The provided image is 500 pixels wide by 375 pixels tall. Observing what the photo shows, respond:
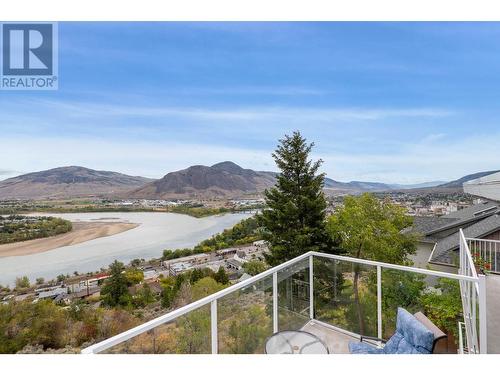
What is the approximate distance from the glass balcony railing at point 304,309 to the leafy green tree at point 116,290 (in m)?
17.1

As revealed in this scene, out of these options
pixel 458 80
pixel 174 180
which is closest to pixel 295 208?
pixel 458 80

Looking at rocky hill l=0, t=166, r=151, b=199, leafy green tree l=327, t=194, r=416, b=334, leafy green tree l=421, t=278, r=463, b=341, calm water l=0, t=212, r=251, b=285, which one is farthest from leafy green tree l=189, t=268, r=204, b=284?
leafy green tree l=421, t=278, r=463, b=341

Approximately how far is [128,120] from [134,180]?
168 inches

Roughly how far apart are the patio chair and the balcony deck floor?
2.13 feet

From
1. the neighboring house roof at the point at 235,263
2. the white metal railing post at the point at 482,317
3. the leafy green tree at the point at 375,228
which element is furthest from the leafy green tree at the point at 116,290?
the white metal railing post at the point at 482,317

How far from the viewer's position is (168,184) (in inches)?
841

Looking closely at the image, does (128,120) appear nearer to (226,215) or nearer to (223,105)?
(223,105)

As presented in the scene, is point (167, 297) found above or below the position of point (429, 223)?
below

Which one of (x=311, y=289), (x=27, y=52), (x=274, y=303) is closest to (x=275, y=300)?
(x=274, y=303)

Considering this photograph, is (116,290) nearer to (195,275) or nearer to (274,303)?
(195,275)

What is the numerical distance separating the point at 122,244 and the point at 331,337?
21.8m

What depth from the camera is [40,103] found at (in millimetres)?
15945

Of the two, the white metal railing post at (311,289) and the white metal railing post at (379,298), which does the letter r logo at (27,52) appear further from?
the white metal railing post at (379,298)

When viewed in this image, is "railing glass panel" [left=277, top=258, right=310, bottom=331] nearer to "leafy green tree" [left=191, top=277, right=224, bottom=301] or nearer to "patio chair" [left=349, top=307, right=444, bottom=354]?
"patio chair" [left=349, top=307, right=444, bottom=354]
